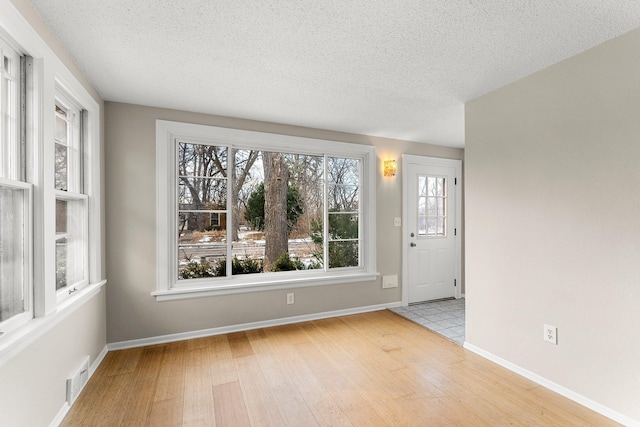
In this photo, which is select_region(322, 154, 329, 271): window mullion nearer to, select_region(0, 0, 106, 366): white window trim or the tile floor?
the tile floor

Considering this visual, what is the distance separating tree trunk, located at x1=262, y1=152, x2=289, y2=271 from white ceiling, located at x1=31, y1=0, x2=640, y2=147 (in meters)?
0.77

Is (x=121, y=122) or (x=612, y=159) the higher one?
(x=121, y=122)

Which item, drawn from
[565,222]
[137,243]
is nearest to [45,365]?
[137,243]

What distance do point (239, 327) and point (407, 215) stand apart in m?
2.55

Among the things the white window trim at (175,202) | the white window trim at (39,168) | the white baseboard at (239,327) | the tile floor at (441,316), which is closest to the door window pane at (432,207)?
the white window trim at (175,202)

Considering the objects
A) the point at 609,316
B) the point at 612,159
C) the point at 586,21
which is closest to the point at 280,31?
the point at 586,21

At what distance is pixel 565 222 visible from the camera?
6.76 ft

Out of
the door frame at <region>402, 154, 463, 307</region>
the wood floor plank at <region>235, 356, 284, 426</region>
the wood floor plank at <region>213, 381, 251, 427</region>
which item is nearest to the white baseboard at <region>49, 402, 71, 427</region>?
the wood floor plank at <region>213, 381, 251, 427</region>

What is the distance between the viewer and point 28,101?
1573 millimetres

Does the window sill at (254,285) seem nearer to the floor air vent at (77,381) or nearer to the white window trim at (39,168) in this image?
the floor air vent at (77,381)

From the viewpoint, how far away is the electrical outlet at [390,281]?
395 cm

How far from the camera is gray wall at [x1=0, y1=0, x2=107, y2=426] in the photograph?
1351 mm

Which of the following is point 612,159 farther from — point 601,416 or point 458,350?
point 458,350

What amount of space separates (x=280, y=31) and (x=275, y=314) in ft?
8.94
